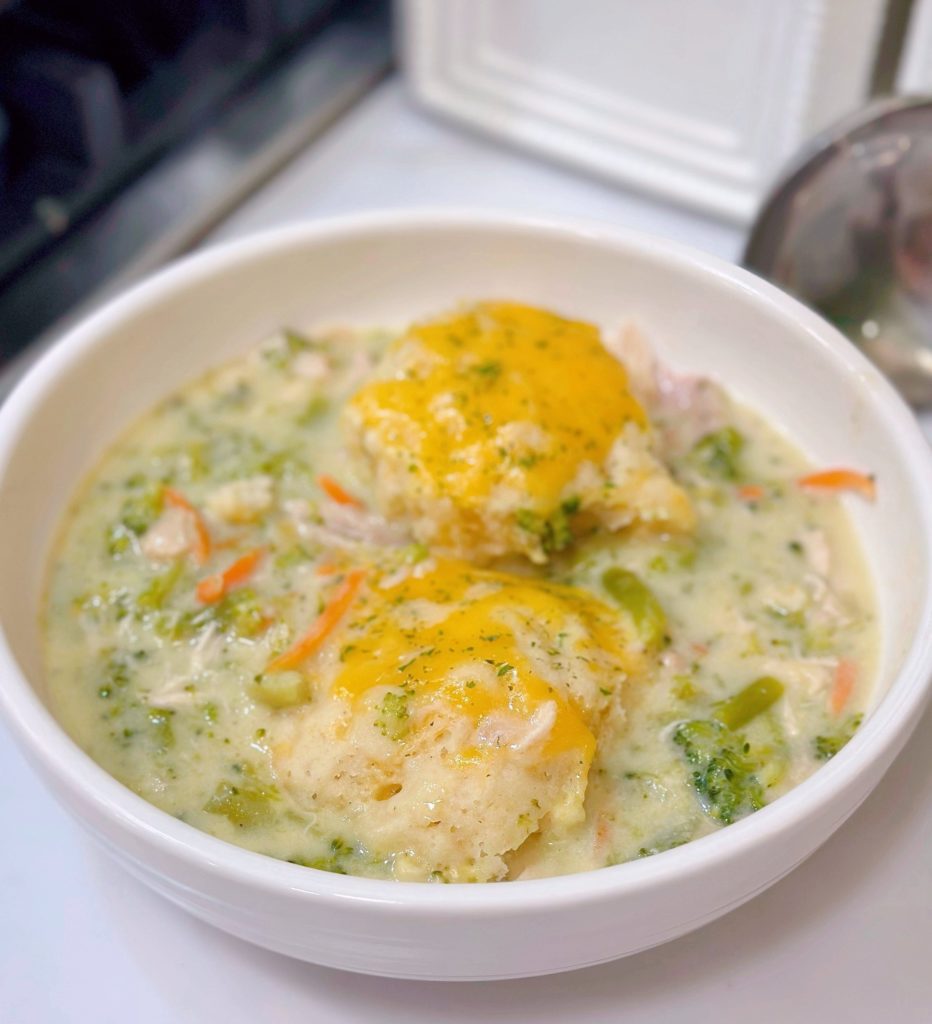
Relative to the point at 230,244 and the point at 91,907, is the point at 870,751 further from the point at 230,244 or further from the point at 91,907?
the point at 230,244

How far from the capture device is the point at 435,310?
2133mm

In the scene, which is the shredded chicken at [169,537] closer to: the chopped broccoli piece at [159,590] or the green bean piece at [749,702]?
the chopped broccoli piece at [159,590]

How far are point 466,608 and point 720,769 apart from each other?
1.17ft

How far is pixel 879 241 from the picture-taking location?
2295mm

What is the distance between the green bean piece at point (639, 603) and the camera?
5.08ft

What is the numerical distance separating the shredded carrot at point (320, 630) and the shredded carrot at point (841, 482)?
707 mm

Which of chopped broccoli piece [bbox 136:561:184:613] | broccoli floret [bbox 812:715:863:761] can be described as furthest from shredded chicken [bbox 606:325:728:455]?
chopped broccoli piece [bbox 136:561:184:613]

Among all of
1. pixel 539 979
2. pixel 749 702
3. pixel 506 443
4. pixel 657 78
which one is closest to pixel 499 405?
pixel 506 443

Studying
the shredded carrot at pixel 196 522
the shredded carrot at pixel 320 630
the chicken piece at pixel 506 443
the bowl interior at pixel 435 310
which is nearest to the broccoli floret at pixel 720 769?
the bowl interior at pixel 435 310

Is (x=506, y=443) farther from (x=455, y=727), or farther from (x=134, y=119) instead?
(x=134, y=119)

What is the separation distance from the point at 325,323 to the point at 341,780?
990 mm

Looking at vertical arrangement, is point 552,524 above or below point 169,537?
above

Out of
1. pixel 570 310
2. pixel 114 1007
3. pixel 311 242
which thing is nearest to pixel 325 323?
pixel 311 242

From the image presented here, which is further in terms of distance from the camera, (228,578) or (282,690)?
(228,578)
